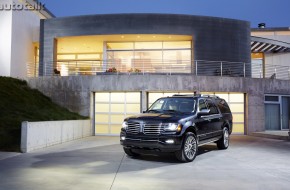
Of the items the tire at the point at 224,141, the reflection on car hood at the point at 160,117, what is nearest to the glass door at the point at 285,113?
the tire at the point at 224,141

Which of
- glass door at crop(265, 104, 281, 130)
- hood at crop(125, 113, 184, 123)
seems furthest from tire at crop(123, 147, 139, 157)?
glass door at crop(265, 104, 281, 130)

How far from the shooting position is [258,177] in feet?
23.7

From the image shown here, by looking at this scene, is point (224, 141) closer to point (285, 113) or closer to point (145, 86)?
point (145, 86)

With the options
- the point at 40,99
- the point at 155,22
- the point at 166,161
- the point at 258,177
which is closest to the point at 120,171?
the point at 166,161

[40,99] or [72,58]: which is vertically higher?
[72,58]

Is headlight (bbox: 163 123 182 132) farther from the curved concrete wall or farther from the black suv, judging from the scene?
the curved concrete wall

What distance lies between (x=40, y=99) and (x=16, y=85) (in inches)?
72.6

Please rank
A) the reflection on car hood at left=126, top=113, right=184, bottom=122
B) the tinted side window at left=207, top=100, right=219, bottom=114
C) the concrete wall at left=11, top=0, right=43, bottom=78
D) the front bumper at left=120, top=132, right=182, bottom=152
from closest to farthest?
the front bumper at left=120, top=132, right=182, bottom=152 < the reflection on car hood at left=126, top=113, right=184, bottom=122 < the tinted side window at left=207, top=100, right=219, bottom=114 < the concrete wall at left=11, top=0, right=43, bottom=78

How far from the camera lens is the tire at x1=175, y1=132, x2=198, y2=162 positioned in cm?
915

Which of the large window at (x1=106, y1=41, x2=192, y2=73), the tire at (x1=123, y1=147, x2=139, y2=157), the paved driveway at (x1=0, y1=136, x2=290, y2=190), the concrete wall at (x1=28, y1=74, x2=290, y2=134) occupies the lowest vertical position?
the paved driveway at (x1=0, y1=136, x2=290, y2=190)

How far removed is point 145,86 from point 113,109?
256 centimetres

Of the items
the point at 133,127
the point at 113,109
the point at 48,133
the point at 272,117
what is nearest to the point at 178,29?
the point at 113,109

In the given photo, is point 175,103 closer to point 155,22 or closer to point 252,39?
point 155,22

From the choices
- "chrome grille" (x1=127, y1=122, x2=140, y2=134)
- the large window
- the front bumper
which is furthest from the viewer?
the large window
